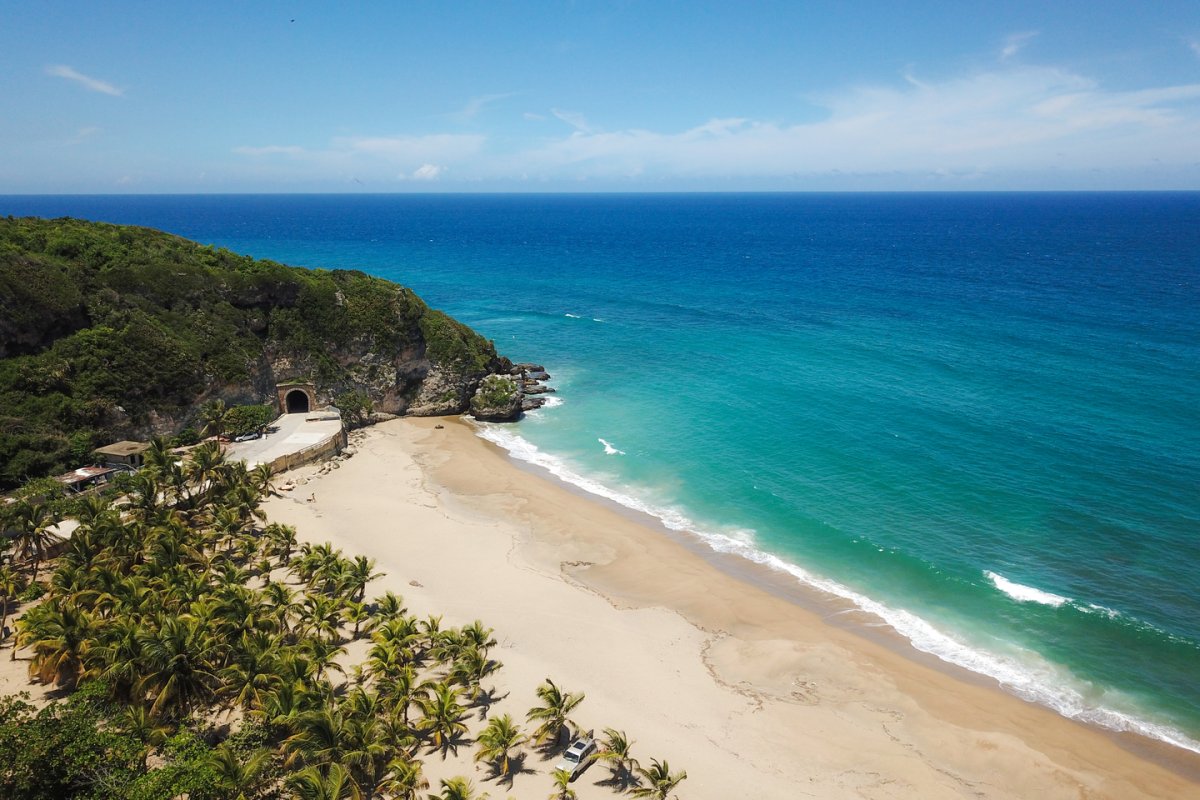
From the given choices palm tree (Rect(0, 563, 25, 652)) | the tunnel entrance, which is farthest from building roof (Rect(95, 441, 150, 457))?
the tunnel entrance

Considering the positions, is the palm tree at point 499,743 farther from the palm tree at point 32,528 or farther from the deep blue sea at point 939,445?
the palm tree at point 32,528

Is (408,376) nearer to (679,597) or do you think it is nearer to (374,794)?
(679,597)

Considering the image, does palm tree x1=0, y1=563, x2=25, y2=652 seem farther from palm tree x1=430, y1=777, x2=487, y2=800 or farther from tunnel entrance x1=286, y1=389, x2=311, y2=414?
tunnel entrance x1=286, y1=389, x2=311, y2=414

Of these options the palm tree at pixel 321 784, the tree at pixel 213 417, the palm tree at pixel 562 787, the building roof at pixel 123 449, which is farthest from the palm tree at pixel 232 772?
the tree at pixel 213 417

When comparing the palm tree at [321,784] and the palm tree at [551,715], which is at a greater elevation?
the palm tree at [321,784]

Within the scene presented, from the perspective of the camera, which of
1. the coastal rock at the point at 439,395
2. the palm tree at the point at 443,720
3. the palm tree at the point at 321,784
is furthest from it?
the coastal rock at the point at 439,395

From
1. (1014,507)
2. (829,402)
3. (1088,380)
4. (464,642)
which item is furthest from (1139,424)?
(464,642)
